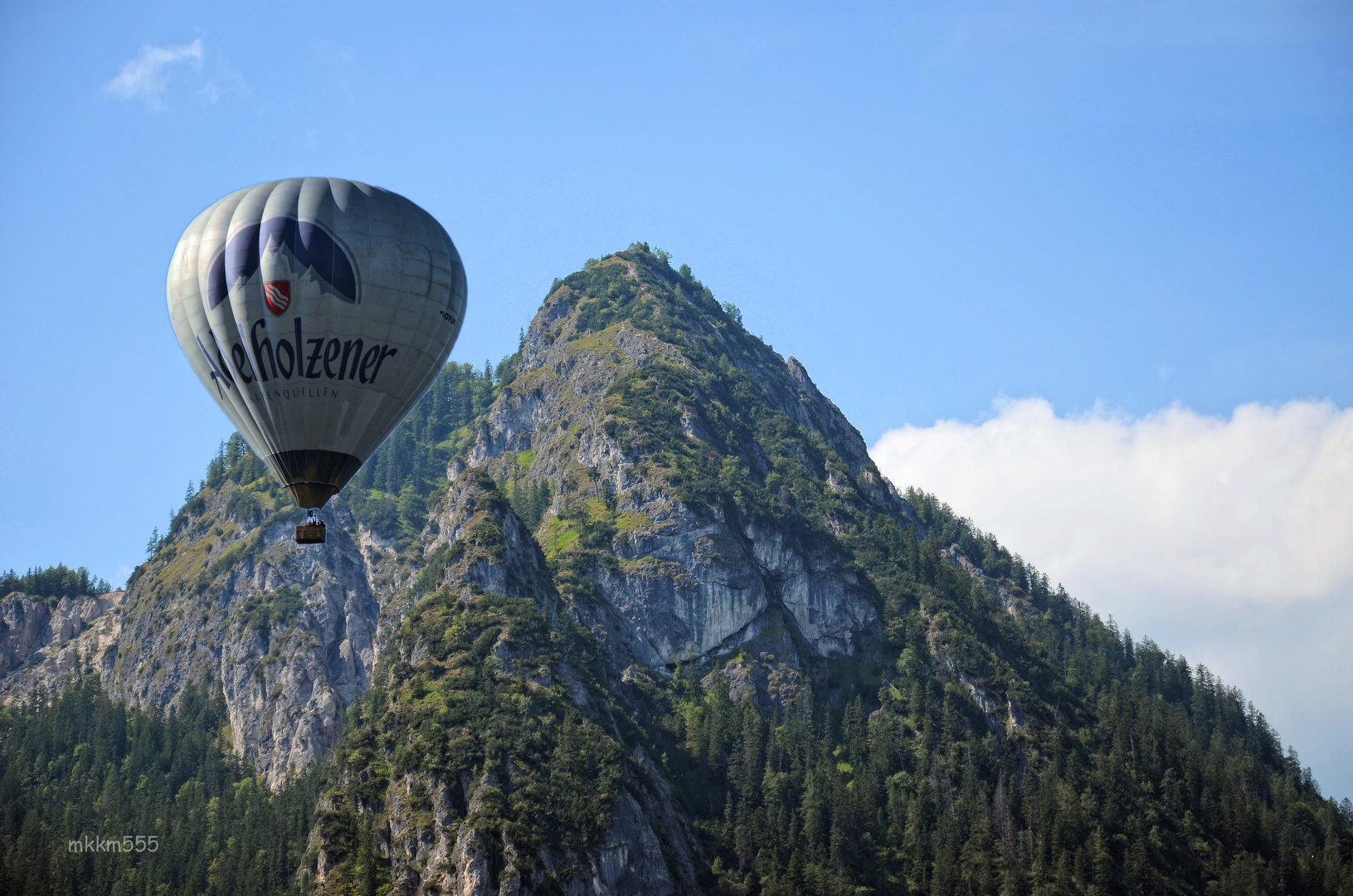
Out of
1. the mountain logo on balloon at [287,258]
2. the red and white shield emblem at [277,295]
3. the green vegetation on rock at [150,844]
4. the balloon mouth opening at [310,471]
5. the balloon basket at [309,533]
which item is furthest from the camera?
the green vegetation on rock at [150,844]

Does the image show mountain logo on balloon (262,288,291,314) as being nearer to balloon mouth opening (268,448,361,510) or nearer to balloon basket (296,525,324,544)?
balloon mouth opening (268,448,361,510)

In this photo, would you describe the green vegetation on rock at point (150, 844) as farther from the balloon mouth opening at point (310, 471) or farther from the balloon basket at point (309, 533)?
the balloon basket at point (309, 533)

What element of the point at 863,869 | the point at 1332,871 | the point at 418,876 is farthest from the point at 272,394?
the point at 1332,871

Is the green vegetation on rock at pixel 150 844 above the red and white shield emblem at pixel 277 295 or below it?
below

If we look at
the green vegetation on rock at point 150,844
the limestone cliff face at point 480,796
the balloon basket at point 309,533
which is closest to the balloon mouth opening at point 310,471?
the balloon basket at point 309,533

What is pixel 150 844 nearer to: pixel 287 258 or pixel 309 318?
pixel 309 318

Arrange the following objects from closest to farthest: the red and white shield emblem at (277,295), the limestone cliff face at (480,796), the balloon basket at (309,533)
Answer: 1. the balloon basket at (309,533)
2. the red and white shield emblem at (277,295)
3. the limestone cliff face at (480,796)

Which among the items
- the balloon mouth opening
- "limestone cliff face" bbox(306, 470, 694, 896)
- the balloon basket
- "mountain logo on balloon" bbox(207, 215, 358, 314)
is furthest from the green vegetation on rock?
"mountain logo on balloon" bbox(207, 215, 358, 314)

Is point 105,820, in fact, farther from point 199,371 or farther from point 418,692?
point 199,371
